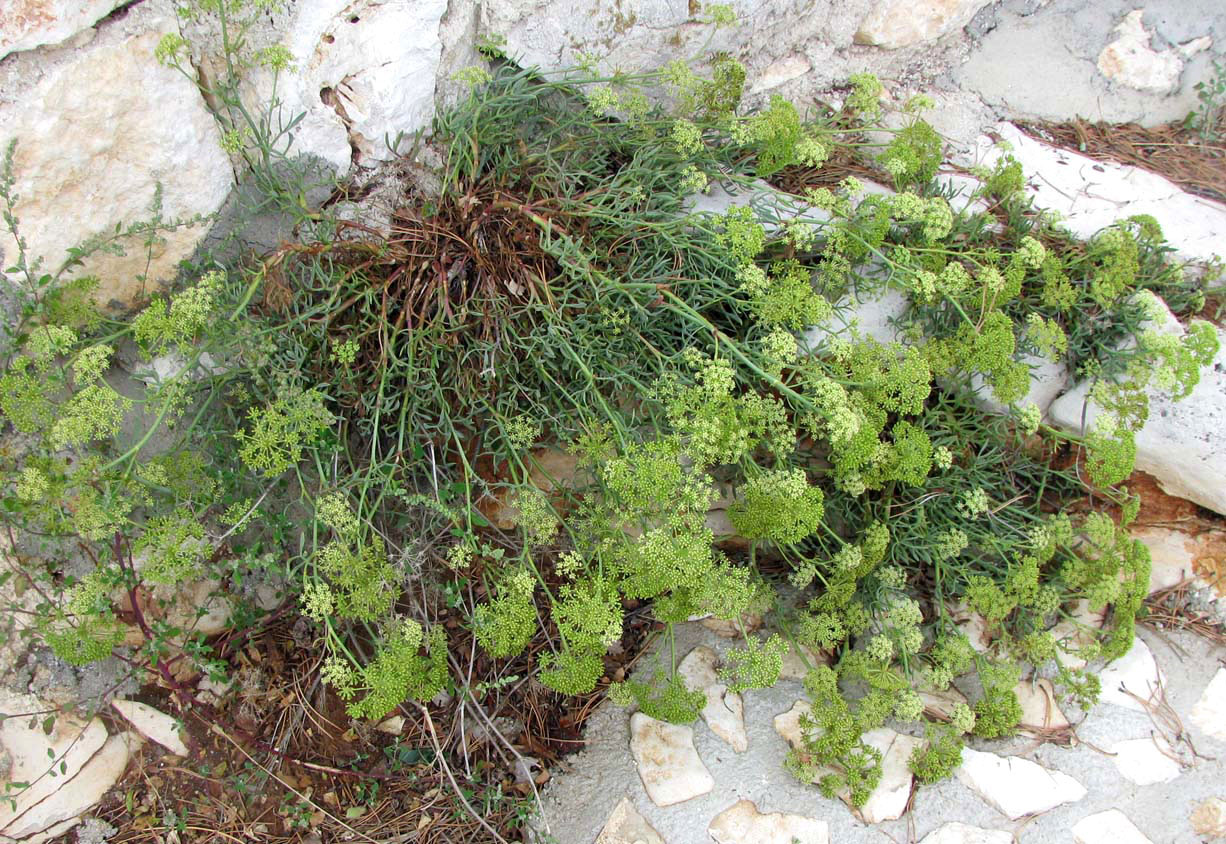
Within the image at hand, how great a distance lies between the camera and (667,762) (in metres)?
2.71

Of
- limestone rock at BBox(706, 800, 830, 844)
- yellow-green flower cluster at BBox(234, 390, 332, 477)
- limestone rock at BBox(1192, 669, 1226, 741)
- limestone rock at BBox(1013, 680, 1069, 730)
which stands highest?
yellow-green flower cluster at BBox(234, 390, 332, 477)

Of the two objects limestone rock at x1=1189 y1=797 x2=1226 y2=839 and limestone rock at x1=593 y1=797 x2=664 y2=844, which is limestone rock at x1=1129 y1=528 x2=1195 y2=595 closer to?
limestone rock at x1=1189 y1=797 x2=1226 y2=839

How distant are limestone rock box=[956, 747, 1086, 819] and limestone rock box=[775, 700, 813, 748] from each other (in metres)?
0.51

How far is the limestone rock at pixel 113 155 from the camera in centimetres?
230

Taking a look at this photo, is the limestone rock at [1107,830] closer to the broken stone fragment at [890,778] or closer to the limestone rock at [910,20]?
the broken stone fragment at [890,778]

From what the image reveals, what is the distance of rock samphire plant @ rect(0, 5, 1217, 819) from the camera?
234cm

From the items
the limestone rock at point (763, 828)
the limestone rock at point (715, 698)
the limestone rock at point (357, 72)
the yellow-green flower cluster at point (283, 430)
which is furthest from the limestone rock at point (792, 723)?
the limestone rock at point (357, 72)

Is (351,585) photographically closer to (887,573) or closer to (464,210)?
(464,210)

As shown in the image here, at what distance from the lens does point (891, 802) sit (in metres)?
2.64

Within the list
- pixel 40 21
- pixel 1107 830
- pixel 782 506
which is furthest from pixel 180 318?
pixel 1107 830

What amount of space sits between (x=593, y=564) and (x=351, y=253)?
1.23m

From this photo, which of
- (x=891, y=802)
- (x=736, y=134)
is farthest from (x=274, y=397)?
(x=891, y=802)

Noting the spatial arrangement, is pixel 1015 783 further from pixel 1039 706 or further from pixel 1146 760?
pixel 1146 760

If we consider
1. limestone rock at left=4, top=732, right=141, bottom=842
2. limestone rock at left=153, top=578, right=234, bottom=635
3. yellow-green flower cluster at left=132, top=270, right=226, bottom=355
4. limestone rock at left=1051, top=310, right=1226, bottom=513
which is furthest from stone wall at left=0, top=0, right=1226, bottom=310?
limestone rock at left=4, top=732, right=141, bottom=842
